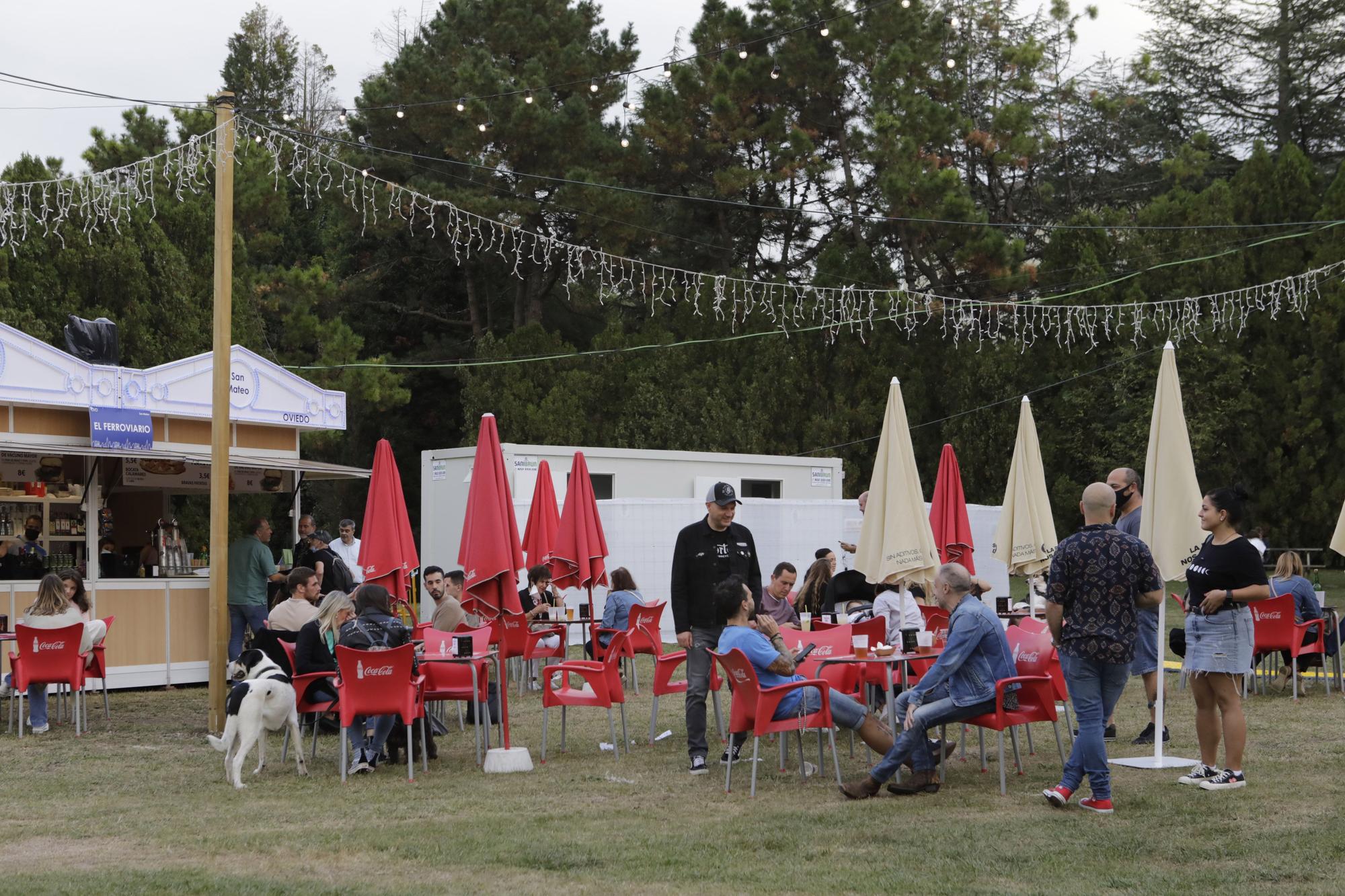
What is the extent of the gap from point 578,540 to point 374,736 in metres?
4.98

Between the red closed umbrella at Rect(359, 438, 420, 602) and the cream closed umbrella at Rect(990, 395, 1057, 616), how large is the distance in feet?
15.4

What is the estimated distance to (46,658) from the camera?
9.64 m

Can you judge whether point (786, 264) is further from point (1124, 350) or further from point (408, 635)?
point (408, 635)

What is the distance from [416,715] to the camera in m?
7.88

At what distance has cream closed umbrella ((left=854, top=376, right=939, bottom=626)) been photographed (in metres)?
8.65

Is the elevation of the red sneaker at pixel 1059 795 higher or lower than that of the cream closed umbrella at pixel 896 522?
lower

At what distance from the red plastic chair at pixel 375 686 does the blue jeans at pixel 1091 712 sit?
3.51 meters

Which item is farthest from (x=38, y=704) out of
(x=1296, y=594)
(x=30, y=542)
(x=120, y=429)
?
(x=1296, y=594)

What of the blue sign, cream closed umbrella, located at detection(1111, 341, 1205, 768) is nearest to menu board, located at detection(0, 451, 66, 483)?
the blue sign

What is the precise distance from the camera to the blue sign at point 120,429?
12.2 metres

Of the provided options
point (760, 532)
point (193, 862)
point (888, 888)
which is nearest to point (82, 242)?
point (760, 532)

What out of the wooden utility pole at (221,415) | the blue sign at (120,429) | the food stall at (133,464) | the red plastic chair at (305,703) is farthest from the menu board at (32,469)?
the red plastic chair at (305,703)

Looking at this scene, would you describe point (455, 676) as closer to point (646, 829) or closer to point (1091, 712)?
point (646, 829)

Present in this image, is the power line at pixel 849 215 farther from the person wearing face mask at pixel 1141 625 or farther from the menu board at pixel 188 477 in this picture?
the person wearing face mask at pixel 1141 625
